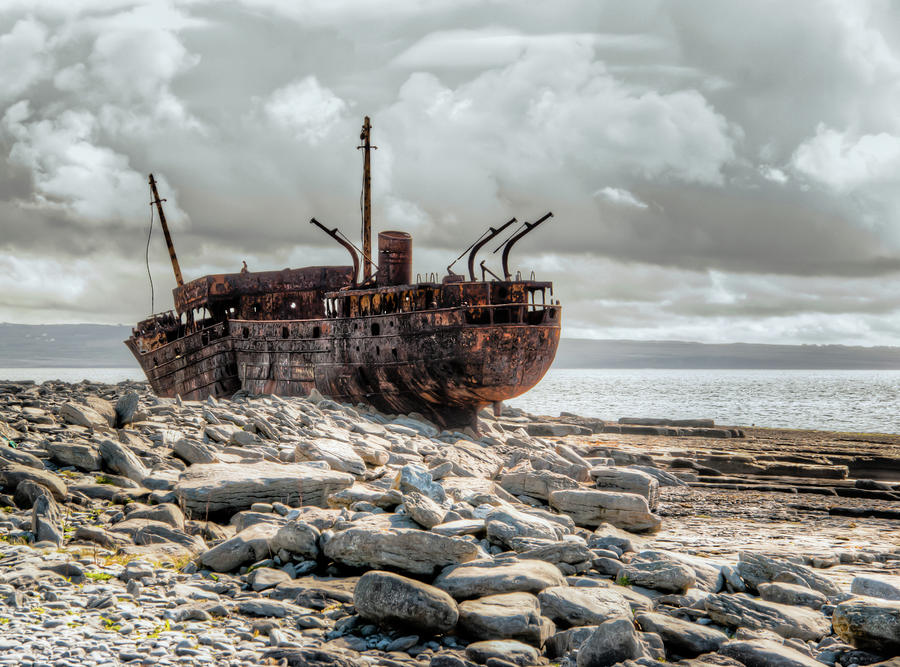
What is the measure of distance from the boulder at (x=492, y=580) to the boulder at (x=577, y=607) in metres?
0.17

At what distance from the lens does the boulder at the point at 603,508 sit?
11344mm

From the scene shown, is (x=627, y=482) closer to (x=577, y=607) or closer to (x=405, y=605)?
(x=577, y=607)

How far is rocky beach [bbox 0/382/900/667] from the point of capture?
555 centimetres

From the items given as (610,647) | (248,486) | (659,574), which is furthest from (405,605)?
(248,486)

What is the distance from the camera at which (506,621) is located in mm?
5758

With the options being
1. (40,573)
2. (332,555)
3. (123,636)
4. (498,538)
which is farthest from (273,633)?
(498,538)

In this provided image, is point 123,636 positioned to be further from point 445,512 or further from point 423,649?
point 445,512

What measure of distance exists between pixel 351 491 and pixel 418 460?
16.6 feet

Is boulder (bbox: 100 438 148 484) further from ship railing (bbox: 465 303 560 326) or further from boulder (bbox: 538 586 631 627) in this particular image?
ship railing (bbox: 465 303 560 326)

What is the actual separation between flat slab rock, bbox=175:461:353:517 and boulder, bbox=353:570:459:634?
3.72 metres

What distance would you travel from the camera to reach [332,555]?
712 cm

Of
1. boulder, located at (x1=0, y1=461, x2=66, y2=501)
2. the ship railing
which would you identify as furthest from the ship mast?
boulder, located at (x1=0, y1=461, x2=66, y2=501)

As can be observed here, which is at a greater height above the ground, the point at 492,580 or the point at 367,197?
the point at 367,197

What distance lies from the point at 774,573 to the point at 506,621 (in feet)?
11.4
